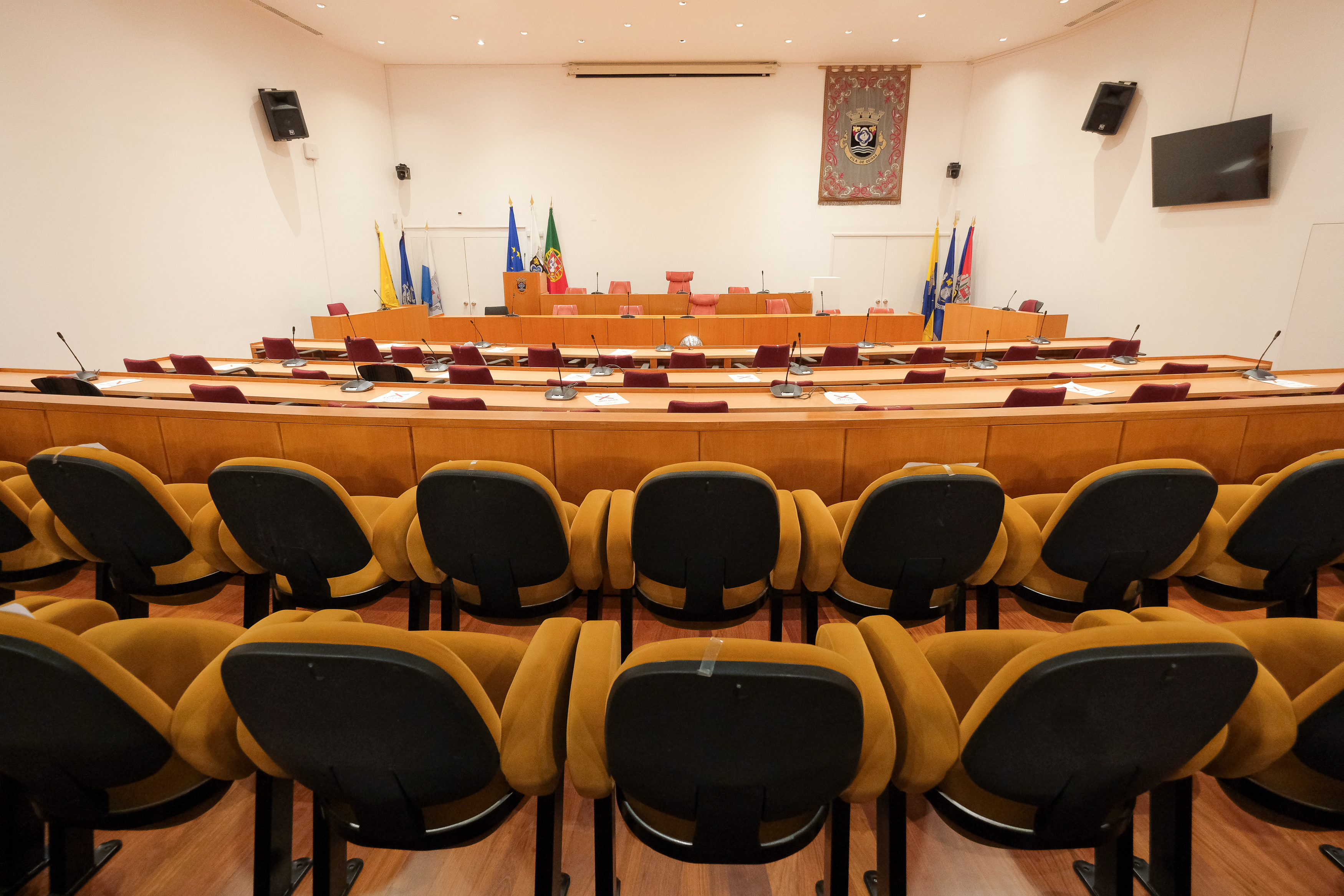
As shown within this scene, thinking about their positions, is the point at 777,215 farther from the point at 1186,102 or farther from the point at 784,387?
A: the point at 784,387

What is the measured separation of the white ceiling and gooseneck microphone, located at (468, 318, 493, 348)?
4.26 m

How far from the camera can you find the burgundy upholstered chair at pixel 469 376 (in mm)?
4078

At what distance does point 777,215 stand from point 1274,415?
33.0 ft

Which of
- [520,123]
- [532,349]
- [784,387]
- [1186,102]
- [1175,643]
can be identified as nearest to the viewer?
[1175,643]

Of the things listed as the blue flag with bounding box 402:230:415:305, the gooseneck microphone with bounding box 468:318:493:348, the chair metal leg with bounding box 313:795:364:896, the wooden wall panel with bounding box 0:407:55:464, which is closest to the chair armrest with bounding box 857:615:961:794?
the chair metal leg with bounding box 313:795:364:896

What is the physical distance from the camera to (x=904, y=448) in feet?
7.95

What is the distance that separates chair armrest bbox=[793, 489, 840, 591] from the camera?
1.83 metres

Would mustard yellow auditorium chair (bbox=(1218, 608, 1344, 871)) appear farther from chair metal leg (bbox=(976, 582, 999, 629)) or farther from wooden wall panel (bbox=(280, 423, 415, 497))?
wooden wall panel (bbox=(280, 423, 415, 497))

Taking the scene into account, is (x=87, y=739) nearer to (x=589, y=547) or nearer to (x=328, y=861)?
(x=328, y=861)

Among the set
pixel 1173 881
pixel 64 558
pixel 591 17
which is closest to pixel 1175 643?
pixel 1173 881

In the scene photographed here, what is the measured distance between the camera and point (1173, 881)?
4.43 ft

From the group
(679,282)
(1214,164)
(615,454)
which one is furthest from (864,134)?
(615,454)

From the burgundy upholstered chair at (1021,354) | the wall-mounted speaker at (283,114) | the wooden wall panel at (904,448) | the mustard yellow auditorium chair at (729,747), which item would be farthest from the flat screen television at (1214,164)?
the wall-mounted speaker at (283,114)

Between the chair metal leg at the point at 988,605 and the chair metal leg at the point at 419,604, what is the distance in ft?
6.48
